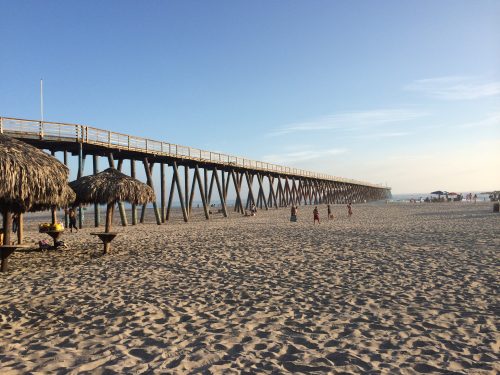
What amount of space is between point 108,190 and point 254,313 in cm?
680

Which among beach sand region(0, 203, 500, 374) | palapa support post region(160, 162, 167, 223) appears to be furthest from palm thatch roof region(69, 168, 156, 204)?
palapa support post region(160, 162, 167, 223)

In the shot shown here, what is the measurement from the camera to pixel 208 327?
440cm

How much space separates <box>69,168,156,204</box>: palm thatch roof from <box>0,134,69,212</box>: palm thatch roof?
3.94 ft

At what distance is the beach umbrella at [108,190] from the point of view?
398 inches

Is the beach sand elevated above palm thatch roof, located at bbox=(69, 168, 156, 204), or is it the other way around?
palm thatch roof, located at bbox=(69, 168, 156, 204)

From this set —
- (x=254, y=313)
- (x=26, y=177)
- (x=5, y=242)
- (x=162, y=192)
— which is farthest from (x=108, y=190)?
(x=162, y=192)

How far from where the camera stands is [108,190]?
10.1 m

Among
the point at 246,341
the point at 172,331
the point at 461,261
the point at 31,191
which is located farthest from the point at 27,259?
the point at 461,261

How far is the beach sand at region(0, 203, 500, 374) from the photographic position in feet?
11.5

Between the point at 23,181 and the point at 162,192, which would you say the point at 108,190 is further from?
the point at 162,192

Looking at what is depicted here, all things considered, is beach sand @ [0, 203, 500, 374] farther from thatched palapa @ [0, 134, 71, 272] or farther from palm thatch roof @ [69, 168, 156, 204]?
palm thatch roof @ [69, 168, 156, 204]

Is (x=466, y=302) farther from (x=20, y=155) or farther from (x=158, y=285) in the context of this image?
(x=20, y=155)

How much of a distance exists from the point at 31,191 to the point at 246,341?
607 centimetres

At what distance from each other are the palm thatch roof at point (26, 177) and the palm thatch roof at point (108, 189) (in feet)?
3.94
